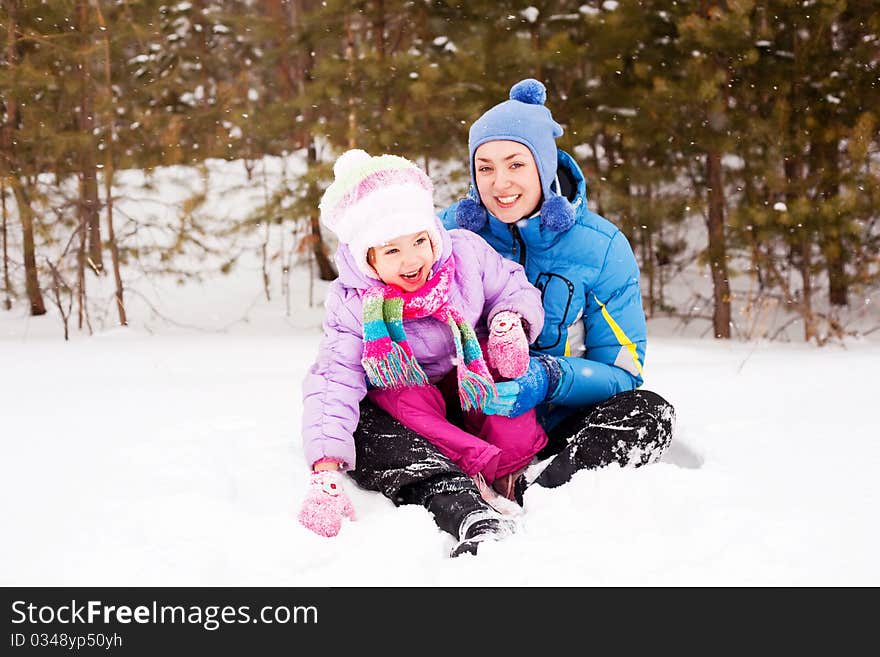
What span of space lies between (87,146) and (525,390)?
5926 millimetres

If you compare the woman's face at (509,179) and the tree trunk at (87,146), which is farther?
the tree trunk at (87,146)

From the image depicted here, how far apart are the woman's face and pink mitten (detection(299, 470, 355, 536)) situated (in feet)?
3.41

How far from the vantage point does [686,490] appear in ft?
7.42

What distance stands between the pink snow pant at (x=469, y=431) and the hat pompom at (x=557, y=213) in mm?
578

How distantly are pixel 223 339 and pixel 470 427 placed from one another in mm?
4392

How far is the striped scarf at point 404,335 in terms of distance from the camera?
2.37 meters

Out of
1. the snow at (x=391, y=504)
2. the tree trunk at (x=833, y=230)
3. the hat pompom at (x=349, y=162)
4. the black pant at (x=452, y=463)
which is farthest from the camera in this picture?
the tree trunk at (x=833, y=230)

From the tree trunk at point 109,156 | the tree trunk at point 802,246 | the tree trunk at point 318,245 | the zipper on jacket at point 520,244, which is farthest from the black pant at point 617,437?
the tree trunk at point 109,156

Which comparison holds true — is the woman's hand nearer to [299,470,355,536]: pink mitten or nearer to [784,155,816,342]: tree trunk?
[299,470,355,536]: pink mitten

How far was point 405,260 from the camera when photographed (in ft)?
7.68

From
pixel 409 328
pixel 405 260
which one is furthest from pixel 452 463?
pixel 405 260

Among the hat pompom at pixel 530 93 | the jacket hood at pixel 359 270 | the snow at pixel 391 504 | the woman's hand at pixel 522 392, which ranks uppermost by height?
the hat pompom at pixel 530 93

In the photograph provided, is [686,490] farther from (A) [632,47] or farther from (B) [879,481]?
(A) [632,47]

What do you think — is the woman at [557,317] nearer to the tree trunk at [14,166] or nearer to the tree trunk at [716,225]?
the tree trunk at [716,225]
